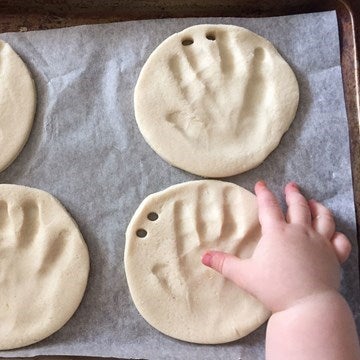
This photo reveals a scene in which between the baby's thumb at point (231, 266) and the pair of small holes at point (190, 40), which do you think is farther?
the pair of small holes at point (190, 40)

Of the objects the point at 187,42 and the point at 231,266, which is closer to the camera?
the point at 231,266

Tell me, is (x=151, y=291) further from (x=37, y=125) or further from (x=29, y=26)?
(x=29, y=26)

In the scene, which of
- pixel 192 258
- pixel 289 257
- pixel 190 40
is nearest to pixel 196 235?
pixel 192 258

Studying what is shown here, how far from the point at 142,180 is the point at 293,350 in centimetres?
40

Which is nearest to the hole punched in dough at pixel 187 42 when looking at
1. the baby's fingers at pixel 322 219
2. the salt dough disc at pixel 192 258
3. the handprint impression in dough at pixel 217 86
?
the handprint impression in dough at pixel 217 86

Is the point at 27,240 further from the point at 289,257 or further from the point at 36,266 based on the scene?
the point at 289,257

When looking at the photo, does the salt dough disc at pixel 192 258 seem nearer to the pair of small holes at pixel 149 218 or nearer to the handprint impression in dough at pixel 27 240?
the pair of small holes at pixel 149 218

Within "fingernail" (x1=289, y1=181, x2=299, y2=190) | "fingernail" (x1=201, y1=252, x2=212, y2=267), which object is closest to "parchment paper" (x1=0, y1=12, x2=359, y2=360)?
"fingernail" (x1=289, y1=181, x2=299, y2=190)

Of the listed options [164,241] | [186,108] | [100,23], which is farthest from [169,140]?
[100,23]

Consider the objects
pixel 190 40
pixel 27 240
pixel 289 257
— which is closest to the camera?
pixel 289 257

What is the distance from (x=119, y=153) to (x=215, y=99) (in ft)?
0.67

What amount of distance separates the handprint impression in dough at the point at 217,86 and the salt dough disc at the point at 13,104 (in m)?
0.26

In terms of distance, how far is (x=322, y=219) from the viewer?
105 cm

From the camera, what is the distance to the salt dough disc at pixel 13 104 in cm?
112
